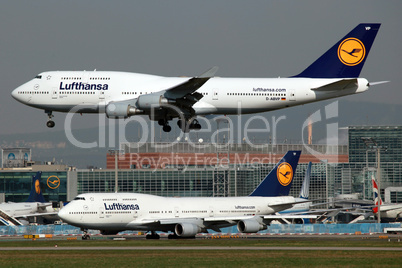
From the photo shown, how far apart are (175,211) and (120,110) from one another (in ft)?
49.7

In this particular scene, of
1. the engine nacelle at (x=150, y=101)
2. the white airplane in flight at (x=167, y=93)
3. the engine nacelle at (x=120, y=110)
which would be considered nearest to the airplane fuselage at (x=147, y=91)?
the white airplane in flight at (x=167, y=93)

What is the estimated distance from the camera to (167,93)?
6756cm

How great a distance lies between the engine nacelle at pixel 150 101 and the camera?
66.7 m

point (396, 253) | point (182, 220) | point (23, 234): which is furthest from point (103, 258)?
point (23, 234)

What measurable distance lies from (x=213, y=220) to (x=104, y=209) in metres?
11.3

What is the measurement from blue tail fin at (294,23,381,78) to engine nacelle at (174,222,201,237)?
61.9 ft

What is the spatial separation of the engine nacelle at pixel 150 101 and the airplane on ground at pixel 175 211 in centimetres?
1160

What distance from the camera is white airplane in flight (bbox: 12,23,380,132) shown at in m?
67.5

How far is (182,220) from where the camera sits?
74.9 meters

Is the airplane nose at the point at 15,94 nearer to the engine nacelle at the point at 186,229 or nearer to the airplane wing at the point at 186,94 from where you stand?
the airplane wing at the point at 186,94

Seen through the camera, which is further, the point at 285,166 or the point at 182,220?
the point at 285,166

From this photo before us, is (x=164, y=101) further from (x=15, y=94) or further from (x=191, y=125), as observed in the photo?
(x=15, y=94)

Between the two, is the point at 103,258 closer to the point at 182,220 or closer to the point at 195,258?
the point at 195,258

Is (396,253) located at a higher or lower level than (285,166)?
lower
